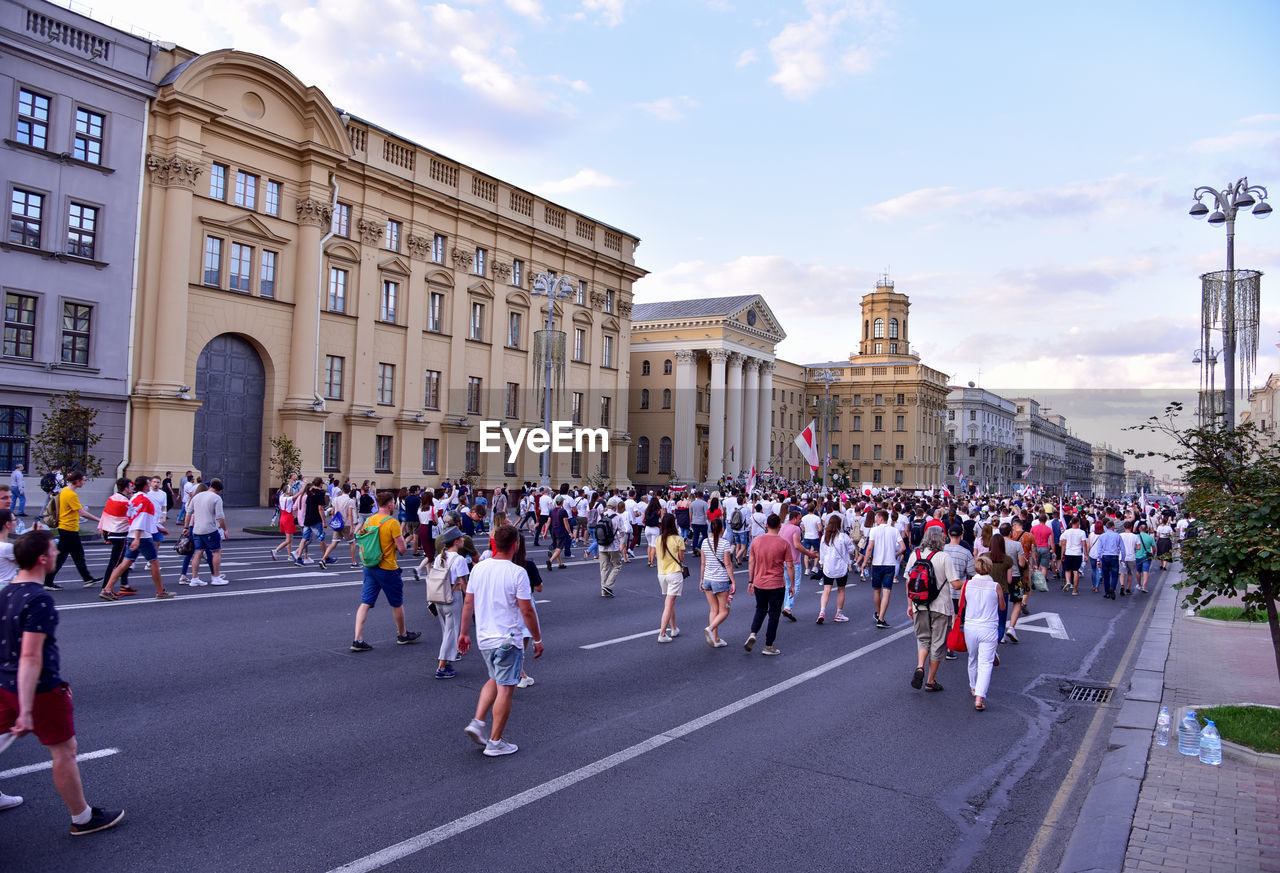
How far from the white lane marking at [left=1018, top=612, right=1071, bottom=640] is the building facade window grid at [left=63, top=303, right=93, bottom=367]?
28.0 m

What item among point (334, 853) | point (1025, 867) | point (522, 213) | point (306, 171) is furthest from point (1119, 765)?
point (522, 213)

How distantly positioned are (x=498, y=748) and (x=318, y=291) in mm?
30700

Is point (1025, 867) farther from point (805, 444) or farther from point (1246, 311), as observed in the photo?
point (805, 444)

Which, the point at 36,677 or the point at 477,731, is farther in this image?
the point at 477,731

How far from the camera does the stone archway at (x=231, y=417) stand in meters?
30.8

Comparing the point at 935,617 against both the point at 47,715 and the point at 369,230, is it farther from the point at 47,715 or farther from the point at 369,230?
the point at 369,230

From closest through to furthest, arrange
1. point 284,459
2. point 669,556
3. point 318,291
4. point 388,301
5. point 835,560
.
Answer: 1. point 669,556
2. point 835,560
3. point 284,459
4. point 318,291
5. point 388,301

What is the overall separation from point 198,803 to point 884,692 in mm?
6638

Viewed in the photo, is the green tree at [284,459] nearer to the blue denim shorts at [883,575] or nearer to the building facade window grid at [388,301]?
the building facade window grid at [388,301]

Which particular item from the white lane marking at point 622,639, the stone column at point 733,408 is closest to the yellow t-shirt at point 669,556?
the white lane marking at point 622,639

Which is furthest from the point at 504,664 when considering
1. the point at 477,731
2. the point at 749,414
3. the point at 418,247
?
the point at 749,414

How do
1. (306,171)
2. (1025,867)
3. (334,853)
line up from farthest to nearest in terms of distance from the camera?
(306,171) → (1025,867) → (334,853)

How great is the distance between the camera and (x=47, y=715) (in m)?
4.71

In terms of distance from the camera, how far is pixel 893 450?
327 feet
